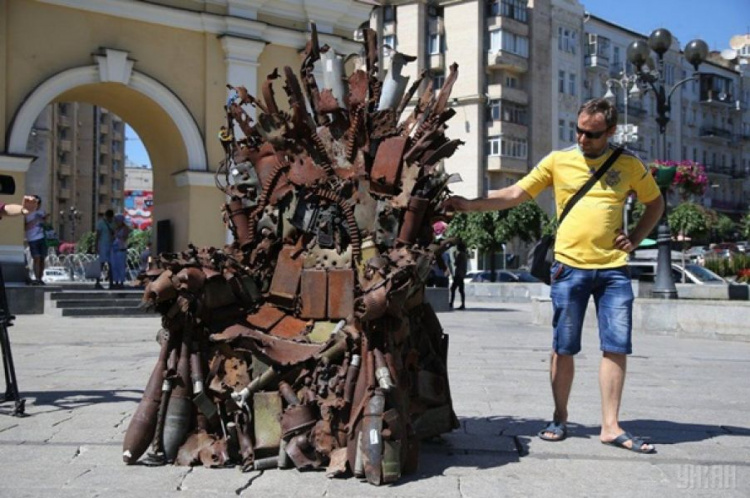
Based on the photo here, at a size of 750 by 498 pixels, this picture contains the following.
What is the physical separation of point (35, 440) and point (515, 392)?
372 cm

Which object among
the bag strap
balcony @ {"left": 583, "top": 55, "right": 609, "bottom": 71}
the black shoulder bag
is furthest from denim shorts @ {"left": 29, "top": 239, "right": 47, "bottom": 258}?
balcony @ {"left": 583, "top": 55, "right": 609, "bottom": 71}

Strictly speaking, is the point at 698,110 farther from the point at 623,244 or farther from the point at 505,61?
the point at 623,244

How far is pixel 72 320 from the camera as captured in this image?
52.6ft

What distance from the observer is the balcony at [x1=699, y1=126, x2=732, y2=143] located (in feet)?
243

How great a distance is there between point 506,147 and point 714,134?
90.1 feet

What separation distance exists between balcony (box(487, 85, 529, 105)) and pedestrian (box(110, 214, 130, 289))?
1541 inches

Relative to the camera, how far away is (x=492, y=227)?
42.0m

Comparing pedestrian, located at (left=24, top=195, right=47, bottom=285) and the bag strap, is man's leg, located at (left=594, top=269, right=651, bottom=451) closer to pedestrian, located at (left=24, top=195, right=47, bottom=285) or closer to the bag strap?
the bag strap

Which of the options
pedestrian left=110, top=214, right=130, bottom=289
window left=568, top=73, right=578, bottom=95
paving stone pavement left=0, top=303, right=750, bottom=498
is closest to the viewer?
paving stone pavement left=0, top=303, right=750, bottom=498

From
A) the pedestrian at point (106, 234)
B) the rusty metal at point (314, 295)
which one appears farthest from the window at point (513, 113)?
the rusty metal at point (314, 295)

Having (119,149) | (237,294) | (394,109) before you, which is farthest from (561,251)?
(119,149)

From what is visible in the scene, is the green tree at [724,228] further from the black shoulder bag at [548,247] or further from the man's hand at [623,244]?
the man's hand at [623,244]

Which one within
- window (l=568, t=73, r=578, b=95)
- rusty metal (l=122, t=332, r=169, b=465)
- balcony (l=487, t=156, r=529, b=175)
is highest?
window (l=568, t=73, r=578, b=95)

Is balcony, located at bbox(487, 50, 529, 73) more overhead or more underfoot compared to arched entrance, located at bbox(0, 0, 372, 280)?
more overhead
